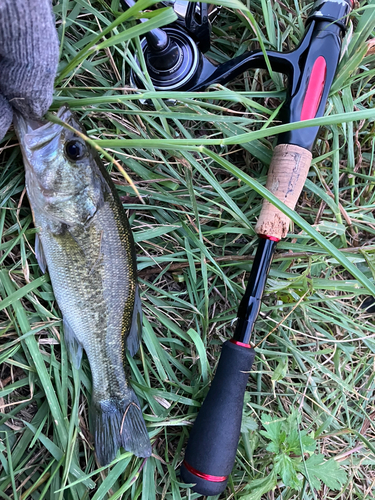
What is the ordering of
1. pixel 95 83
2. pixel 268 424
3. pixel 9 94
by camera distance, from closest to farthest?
pixel 9 94, pixel 268 424, pixel 95 83

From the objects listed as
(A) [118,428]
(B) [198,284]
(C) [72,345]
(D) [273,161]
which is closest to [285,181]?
(D) [273,161]

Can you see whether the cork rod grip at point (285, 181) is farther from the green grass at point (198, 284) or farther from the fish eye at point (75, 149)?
the fish eye at point (75, 149)

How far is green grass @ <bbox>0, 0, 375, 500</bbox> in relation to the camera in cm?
162

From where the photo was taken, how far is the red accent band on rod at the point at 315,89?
1.51m

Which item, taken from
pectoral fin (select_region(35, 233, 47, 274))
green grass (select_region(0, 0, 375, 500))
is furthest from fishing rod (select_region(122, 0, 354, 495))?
pectoral fin (select_region(35, 233, 47, 274))

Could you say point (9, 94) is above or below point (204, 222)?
above

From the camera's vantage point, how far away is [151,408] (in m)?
1.72

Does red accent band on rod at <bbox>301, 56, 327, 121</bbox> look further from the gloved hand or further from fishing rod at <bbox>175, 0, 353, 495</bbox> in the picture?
the gloved hand

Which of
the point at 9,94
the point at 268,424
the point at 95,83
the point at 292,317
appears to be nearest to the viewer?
the point at 9,94

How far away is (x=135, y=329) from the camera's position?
1703 millimetres

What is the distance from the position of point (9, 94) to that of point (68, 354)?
114 centimetres

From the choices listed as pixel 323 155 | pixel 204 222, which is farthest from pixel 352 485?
pixel 323 155

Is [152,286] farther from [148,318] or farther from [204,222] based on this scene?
[204,222]

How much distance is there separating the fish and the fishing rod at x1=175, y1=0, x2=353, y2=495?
301 millimetres
